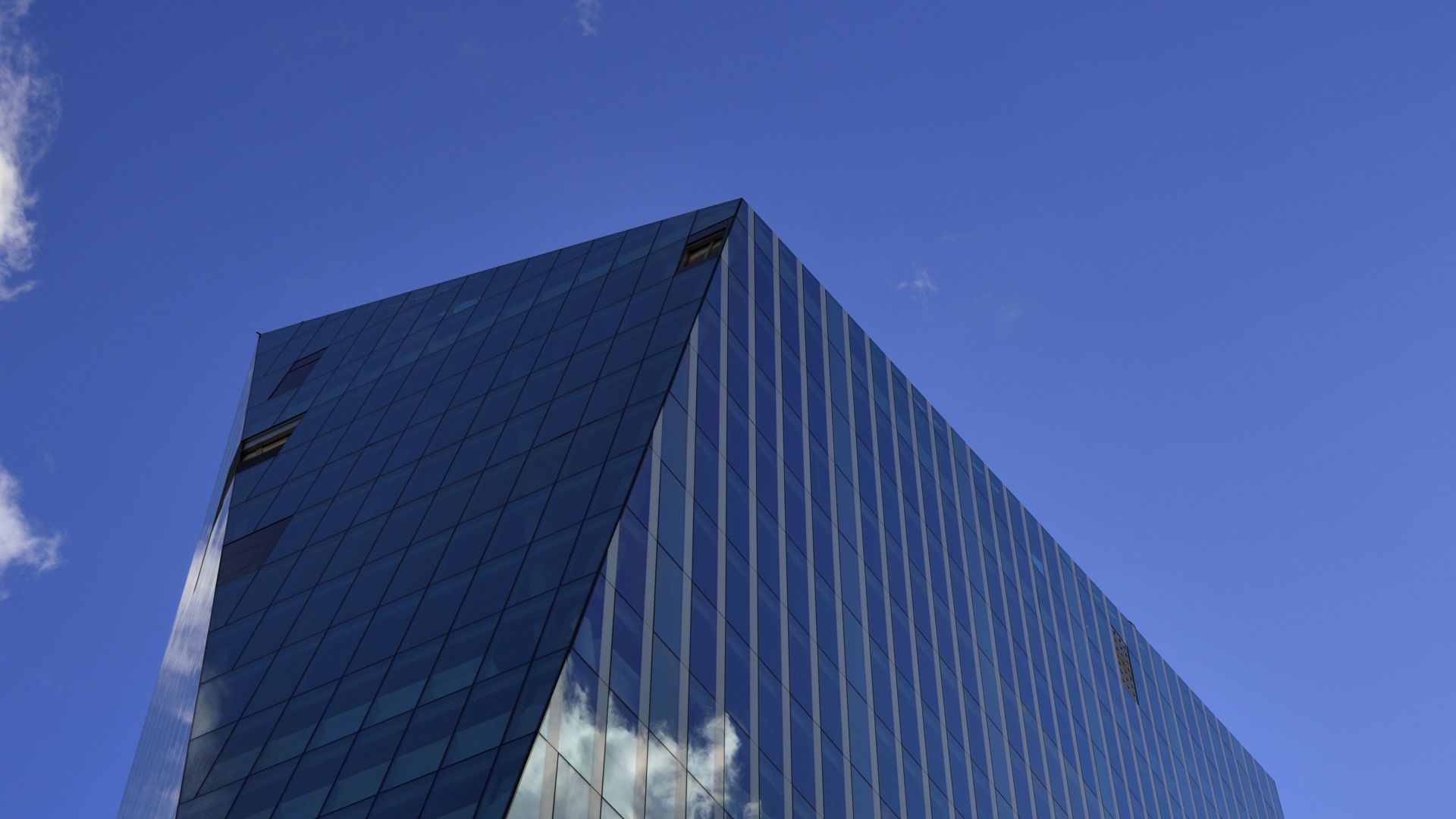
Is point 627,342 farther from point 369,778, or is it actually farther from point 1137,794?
point 1137,794

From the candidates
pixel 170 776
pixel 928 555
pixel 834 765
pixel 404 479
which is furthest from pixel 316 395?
pixel 834 765

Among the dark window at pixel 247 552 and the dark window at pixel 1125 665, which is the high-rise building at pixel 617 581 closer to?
the dark window at pixel 247 552

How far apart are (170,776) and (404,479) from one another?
11254 mm

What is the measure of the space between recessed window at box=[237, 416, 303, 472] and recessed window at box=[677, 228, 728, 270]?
17112 millimetres

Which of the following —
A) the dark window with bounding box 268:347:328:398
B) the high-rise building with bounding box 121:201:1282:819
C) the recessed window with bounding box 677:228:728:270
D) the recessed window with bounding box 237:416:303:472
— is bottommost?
the high-rise building with bounding box 121:201:1282:819

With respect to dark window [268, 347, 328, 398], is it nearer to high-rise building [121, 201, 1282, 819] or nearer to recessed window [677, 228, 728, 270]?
high-rise building [121, 201, 1282, 819]

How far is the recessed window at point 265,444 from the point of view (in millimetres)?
61594

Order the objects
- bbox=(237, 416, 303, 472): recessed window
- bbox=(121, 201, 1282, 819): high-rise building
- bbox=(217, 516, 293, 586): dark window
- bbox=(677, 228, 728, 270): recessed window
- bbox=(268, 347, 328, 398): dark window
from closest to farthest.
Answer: bbox=(121, 201, 1282, 819): high-rise building
bbox=(217, 516, 293, 586): dark window
bbox=(677, 228, 728, 270): recessed window
bbox=(237, 416, 303, 472): recessed window
bbox=(268, 347, 328, 398): dark window

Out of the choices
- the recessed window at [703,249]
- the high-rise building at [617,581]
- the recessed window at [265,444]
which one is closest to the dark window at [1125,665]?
the high-rise building at [617,581]

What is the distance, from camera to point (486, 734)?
3441 centimetres

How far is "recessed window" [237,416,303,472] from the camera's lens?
61594mm

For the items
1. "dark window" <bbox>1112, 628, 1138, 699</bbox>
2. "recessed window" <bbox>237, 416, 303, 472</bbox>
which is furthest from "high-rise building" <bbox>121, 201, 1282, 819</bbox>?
"dark window" <bbox>1112, 628, 1138, 699</bbox>

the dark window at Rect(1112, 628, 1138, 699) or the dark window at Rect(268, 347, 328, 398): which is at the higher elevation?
the dark window at Rect(268, 347, 328, 398)

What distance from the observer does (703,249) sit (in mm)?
58156
